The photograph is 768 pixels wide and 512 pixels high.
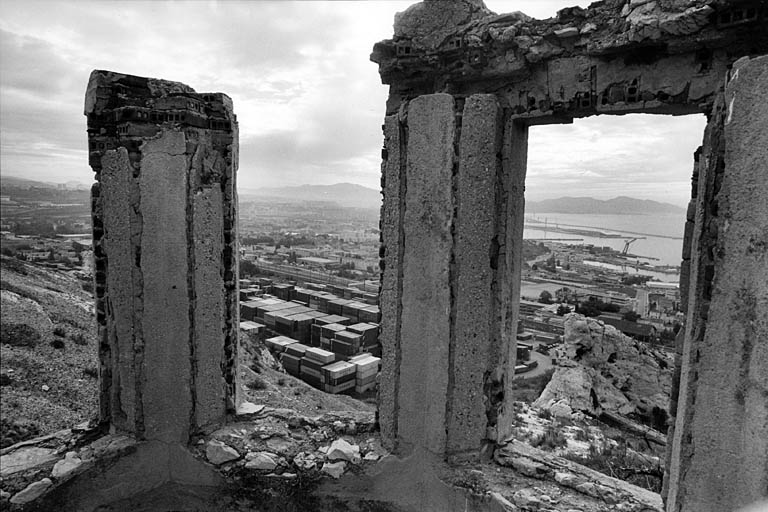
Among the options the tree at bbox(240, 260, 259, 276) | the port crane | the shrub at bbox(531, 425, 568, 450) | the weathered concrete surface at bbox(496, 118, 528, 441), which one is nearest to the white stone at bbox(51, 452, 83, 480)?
the weathered concrete surface at bbox(496, 118, 528, 441)

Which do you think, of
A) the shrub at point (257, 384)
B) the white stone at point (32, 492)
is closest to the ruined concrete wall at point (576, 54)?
the white stone at point (32, 492)

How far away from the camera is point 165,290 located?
3.36 metres

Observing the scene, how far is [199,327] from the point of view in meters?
3.46

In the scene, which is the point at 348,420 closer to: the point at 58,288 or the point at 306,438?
the point at 306,438

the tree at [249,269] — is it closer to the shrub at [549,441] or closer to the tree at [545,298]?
the tree at [545,298]

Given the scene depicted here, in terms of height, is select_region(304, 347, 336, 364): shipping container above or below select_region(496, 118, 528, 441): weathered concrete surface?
below

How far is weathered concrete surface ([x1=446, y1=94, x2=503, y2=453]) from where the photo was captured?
293cm

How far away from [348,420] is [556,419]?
3155 millimetres

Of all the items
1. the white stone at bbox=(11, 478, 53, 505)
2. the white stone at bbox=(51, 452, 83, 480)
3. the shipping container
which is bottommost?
the shipping container

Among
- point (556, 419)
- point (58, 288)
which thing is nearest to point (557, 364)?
point (556, 419)

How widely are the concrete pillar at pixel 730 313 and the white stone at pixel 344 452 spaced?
2.10 m

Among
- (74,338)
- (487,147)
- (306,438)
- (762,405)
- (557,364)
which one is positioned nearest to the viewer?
(762,405)

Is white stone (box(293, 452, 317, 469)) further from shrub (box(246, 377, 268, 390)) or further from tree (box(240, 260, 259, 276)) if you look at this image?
tree (box(240, 260, 259, 276))

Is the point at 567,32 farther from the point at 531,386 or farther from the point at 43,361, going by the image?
the point at 43,361
